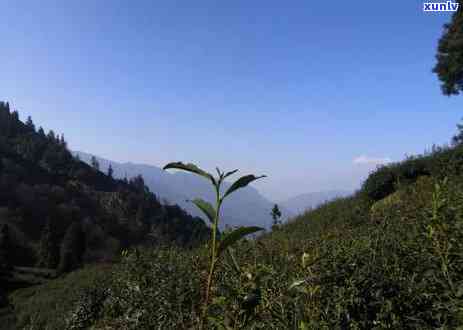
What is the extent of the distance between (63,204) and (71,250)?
54.7m

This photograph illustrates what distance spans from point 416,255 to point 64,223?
113 metres

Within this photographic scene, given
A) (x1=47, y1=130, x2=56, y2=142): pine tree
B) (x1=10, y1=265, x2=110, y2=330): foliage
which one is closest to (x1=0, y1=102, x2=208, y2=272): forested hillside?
(x1=47, y1=130, x2=56, y2=142): pine tree

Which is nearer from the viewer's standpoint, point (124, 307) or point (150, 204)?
point (124, 307)

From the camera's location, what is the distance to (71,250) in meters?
62.2

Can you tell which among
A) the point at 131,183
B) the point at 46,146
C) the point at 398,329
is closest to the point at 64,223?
the point at 46,146

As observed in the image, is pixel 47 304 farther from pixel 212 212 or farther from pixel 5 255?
pixel 5 255

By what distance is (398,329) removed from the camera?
285 centimetres

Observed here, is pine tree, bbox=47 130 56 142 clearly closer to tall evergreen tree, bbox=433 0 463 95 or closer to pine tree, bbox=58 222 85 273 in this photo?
pine tree, bbox=58 222 85 273

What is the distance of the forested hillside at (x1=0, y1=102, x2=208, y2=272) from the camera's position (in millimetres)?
98312

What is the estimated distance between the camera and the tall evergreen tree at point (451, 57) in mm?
21844

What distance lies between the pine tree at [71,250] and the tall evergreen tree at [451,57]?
53.5 meters

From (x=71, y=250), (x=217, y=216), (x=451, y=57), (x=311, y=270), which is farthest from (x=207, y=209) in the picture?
(x=71, y=250)

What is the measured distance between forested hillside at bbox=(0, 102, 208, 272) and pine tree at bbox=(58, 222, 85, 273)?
59.2 ft

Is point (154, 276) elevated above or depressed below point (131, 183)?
below
